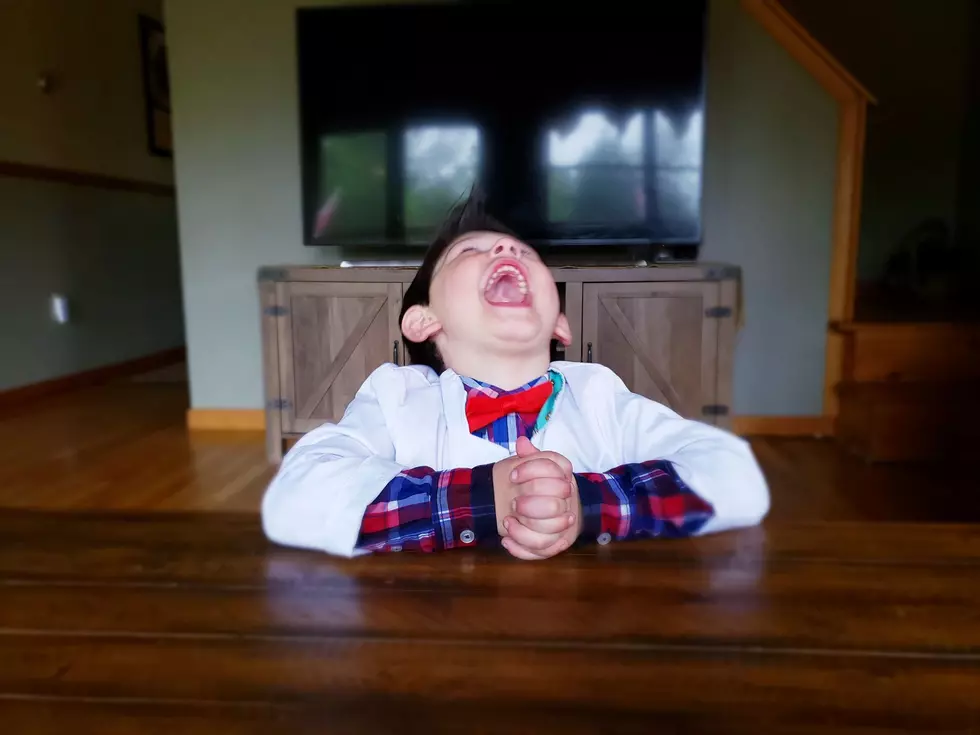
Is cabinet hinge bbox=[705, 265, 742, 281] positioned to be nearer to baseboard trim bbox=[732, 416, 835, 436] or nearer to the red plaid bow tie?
baseboard trim bbox=[732, 416, 835, 436]

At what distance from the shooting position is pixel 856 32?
3295mm

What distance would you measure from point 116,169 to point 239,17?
1.45m

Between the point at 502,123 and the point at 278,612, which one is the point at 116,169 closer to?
the point at 502,123

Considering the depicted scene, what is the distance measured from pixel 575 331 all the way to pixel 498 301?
59.5 inches

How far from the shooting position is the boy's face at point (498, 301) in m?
0.66

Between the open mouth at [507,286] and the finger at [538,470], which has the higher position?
the open mouth at [507,286]

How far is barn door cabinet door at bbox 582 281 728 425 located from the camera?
2154 mm

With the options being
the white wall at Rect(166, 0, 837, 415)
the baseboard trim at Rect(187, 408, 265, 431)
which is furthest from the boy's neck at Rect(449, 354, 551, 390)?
the baseboard trim at Rect(187, 408, 265, 431)

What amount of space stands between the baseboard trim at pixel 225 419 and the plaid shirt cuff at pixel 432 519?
7.31 ft

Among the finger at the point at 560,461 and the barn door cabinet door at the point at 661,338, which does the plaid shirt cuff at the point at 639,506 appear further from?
the barn door cabinet door at the point at 661,338

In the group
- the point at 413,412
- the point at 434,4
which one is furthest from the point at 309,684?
the point at 434,4

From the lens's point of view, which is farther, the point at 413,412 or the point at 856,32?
the point at 856,32

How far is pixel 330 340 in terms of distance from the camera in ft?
7.34

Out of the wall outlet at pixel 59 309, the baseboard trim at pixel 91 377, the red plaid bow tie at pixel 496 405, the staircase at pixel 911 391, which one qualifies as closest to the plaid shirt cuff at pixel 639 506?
the red plaid bow tie at pixel 496 405
